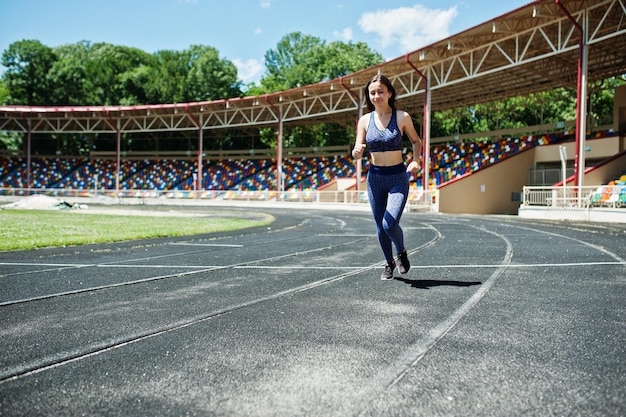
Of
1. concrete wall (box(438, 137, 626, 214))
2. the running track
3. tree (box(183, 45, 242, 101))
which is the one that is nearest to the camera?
the running track

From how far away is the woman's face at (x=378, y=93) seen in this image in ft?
13.7

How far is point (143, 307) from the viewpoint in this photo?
3211mm

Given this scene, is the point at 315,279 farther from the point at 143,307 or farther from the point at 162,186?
the point at 162,186

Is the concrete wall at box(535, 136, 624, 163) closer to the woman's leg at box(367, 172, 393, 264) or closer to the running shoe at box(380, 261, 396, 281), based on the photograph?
the woman's leg at box(367, 172, 393, 264)

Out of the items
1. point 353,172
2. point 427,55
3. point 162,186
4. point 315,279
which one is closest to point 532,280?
point 315,279

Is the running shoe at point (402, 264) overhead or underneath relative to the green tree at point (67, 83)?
underneath

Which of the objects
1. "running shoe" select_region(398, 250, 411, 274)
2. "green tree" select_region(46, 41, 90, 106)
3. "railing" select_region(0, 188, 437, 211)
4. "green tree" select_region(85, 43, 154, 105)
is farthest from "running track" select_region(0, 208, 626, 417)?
"green tree" select_region(46, 41, 90, 106)

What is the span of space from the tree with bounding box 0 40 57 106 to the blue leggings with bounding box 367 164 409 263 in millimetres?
66418

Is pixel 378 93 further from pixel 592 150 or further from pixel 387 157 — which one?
pixel 592 150

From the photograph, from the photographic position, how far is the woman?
415 centimetres

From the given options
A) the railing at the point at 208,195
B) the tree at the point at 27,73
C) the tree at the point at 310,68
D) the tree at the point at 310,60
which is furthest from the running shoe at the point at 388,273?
the tree at the point at 27,73

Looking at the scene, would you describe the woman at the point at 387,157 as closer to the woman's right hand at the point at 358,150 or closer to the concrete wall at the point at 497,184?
the woman's right hand at the point at 358,150

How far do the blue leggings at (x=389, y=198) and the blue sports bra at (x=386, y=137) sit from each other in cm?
19

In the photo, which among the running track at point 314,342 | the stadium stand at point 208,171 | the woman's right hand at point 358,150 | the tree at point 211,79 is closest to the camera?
the running track at point 314,342
